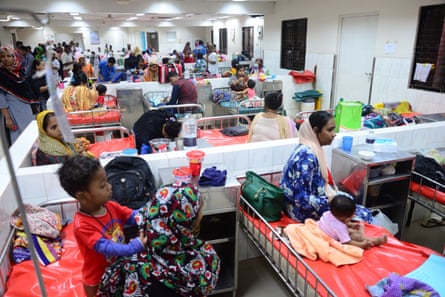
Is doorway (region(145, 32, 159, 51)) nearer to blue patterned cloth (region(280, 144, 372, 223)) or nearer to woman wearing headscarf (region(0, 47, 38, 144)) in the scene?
woman wearing headscarf (region(0, 47, 38, 144))

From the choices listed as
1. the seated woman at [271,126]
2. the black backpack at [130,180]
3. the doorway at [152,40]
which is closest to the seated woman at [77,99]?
the seated woman at [271,126]

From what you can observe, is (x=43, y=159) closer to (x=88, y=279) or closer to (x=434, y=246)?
(x=88, y=279)

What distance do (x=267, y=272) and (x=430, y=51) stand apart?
178 inches

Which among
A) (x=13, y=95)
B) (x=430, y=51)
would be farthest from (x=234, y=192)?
(x=430, y=51)

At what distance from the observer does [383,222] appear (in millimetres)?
2982

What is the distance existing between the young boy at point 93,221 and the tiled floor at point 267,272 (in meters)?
1.28

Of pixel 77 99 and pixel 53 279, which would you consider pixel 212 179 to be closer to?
pixel 53 279

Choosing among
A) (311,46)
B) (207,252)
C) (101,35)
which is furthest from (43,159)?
(101,35)

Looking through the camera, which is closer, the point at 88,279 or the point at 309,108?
the point at 88,279

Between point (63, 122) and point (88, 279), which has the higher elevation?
point (63, 122)

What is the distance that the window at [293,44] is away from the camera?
8812 mm

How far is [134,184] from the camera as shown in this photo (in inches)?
95.0

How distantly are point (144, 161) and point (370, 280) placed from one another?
176 centimetres

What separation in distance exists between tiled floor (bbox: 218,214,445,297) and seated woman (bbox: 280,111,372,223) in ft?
2.03
